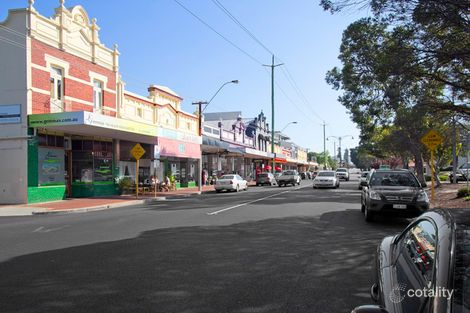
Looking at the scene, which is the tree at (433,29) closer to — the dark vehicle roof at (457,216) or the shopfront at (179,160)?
the dark vehicle roof at (457,216)

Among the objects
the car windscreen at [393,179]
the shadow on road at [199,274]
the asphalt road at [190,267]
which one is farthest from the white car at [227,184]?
the shadow on road at [199,274]

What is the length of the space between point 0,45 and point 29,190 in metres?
7.56

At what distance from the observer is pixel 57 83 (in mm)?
23266

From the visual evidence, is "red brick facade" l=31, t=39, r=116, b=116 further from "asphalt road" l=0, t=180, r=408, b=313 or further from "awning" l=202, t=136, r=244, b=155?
"asphalt road" l=0, t=180, r=408, b=313

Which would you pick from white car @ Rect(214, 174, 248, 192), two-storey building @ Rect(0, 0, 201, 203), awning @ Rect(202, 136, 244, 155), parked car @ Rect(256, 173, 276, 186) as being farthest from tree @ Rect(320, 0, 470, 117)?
parked car @ Rect(256, 173, 276, 186)

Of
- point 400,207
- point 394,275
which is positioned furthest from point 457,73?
point 394,275

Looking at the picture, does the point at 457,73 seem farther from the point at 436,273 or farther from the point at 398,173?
the point at 436,273

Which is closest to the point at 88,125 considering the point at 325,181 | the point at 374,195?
the point at 374,195

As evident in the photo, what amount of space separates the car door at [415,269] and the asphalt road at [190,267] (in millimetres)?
1677

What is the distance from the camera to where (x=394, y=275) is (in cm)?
324

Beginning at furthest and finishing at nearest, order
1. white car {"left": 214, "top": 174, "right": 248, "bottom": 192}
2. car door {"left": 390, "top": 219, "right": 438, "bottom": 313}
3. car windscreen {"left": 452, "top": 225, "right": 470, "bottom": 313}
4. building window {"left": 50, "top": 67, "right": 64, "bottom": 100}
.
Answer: white car {"left": 214, "top": 174, "right": 248, "bottom": 192} < building window {"left": 50, "top": 67, "right": 64, "bottom": 100} < car door {"left": 390, "top": 219, "right": 438, "bottom": 313} < car windscreen {"left": 452, "top": 225, "right": 470, "bottom": 313}

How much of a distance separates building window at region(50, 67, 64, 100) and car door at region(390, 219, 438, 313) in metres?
22.8

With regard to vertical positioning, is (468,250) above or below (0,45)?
below

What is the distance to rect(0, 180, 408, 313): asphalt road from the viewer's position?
4.97 meters
